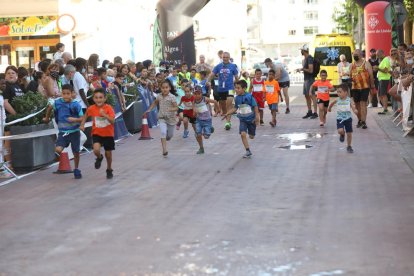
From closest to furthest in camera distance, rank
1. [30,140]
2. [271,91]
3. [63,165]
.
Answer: [63,165]
[30,140]
[271,91]

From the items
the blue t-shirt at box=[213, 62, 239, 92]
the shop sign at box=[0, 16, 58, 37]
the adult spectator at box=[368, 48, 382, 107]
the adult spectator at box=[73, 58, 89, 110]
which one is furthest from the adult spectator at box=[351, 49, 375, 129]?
the shop sign at box=[0, 16, 58, 37]

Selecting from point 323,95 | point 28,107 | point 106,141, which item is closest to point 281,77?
point 323,95

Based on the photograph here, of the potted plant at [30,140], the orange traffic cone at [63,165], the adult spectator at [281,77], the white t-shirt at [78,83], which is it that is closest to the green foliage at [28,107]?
the potted plant at [30,140]

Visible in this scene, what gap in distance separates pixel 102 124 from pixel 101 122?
0.03 m

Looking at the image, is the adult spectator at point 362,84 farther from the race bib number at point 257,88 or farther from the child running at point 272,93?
the race bib number at point 257,88

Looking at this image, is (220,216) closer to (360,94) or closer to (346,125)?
(346,125)

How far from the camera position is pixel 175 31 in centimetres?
2811

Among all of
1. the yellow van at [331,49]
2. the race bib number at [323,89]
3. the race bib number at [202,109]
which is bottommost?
the race bib number at [202,109]

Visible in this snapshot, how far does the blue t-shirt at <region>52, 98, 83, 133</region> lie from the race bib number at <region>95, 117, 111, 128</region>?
479 mm

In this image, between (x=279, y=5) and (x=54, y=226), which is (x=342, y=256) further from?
(x=279, y=5)

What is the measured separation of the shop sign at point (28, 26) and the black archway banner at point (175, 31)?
358cm

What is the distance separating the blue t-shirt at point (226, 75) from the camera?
69.2 feet

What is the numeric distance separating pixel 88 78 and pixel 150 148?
2175 mm

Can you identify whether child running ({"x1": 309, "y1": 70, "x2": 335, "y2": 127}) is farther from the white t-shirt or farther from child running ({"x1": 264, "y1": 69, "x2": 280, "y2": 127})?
the white t-shirt
